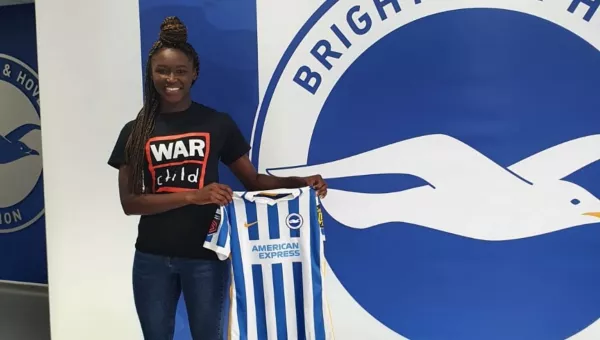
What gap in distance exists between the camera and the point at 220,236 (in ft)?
6.29

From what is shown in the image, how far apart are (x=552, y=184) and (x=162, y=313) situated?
154 centimetres

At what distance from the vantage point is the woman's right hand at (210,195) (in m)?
1.82

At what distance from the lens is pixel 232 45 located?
7.97ft

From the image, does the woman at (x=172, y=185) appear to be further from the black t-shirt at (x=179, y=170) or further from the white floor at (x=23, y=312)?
the white floor at (x=23, y=312)

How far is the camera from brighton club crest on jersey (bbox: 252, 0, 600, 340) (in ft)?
7.06

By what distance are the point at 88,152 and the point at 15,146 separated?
171 centimetres

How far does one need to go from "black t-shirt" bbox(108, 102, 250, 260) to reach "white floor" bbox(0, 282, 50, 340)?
1.73 metres

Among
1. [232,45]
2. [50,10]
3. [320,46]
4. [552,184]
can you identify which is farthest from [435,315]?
[50,10]

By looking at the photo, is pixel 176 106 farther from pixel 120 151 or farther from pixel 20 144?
pixel 20 144

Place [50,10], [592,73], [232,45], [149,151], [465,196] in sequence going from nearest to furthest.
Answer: [149,151] < [592,73] < [465,196] < [232,45] < [50,10]

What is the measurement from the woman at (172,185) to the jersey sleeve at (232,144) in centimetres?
2

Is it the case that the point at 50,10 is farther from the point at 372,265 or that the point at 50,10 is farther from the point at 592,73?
the point at 592,73

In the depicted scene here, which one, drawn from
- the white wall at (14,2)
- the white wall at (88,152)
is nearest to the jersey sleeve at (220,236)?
the white wall at (88,152)

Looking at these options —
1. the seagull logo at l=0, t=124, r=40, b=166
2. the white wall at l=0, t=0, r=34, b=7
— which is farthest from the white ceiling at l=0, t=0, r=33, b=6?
the seagull logo at l=0, t=124, r=40, b=166
